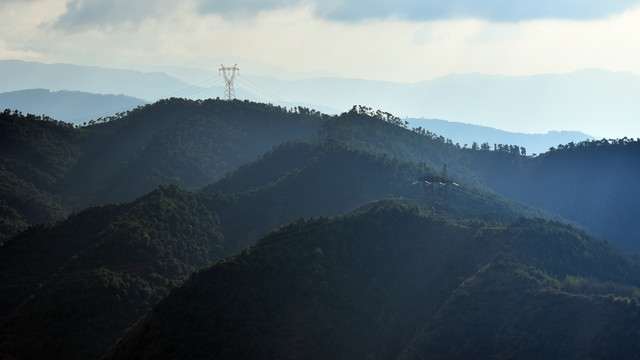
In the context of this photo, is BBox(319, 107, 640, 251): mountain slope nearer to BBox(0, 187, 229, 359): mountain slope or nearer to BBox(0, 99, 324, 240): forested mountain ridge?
BBox(0, 99, 324, 240): forested mountain ridge

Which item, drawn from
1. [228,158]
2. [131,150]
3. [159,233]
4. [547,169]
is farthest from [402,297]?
[131,150]

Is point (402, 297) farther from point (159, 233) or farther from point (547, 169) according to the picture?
point (547, 169)

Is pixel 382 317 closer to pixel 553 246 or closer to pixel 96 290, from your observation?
pixel 553 246

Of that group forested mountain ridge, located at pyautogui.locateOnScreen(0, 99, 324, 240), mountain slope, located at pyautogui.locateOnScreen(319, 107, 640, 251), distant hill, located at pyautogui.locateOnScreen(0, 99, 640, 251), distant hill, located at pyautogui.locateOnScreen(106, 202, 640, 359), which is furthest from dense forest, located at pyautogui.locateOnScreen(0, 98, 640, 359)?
forested mountain ridge, located at pyautogui.locateOnScreen(0, 99, 324, 240)

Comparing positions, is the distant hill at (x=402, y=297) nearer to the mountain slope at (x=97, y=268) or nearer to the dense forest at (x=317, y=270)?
the dense forest at (x=317, y=270)

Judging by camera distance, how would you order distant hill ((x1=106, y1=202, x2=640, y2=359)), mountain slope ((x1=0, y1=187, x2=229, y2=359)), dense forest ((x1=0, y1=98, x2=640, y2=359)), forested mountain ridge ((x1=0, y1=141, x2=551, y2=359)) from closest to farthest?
distant hill ((x1=106, y1=202, x2=640, y2=359)) → dense forest ((x1=0, y1=98, x2=640, y2=359)) → mountain slope ((x1=0, y1=187, x2=229, y2=359)) → forested mountain ridge ((x1=0, y1=141, x2=551, y2=359))
